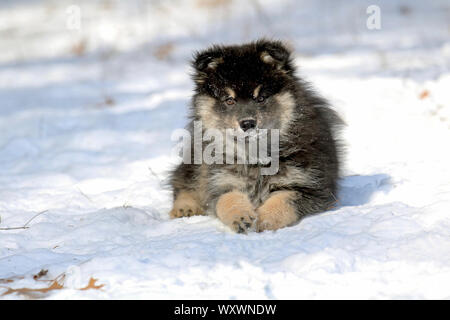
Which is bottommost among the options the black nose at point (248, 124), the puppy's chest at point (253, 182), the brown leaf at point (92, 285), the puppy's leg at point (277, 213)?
the brown leaf at point (92, 285)

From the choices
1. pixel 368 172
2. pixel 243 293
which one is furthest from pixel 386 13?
pixel 243 293

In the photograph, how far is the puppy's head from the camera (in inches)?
179

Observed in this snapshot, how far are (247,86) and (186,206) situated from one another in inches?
44.8

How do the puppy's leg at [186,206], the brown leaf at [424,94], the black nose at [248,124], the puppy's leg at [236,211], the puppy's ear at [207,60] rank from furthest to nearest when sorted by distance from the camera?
1. the brown leaf at [424,94]
2. the puppy's leg at [186,206]
3. the puppy's ear at [207,60]
4. the black nose at [248,124]
5. the puppy's leg at [236,211]

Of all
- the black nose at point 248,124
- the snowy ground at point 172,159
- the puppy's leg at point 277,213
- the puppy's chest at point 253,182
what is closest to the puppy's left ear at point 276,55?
the black nose at point 248,124

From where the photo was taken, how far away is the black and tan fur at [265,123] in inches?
176

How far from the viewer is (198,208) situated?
5020 millimetres

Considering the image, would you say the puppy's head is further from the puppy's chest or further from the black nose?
the puppy's chest

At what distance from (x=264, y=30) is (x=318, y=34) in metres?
1.04

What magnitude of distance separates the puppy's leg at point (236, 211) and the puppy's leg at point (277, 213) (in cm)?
6

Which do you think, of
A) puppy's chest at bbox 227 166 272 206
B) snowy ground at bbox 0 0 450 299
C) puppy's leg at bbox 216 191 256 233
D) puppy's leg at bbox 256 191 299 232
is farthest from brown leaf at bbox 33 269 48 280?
puppy's chest at bbox 227 166 272 206

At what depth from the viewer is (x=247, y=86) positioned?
4.54 meters

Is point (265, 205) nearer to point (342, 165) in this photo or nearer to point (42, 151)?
point (342, 165)

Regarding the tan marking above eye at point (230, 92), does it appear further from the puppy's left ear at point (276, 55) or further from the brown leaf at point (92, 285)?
the brown leaf at point (92, 285)
